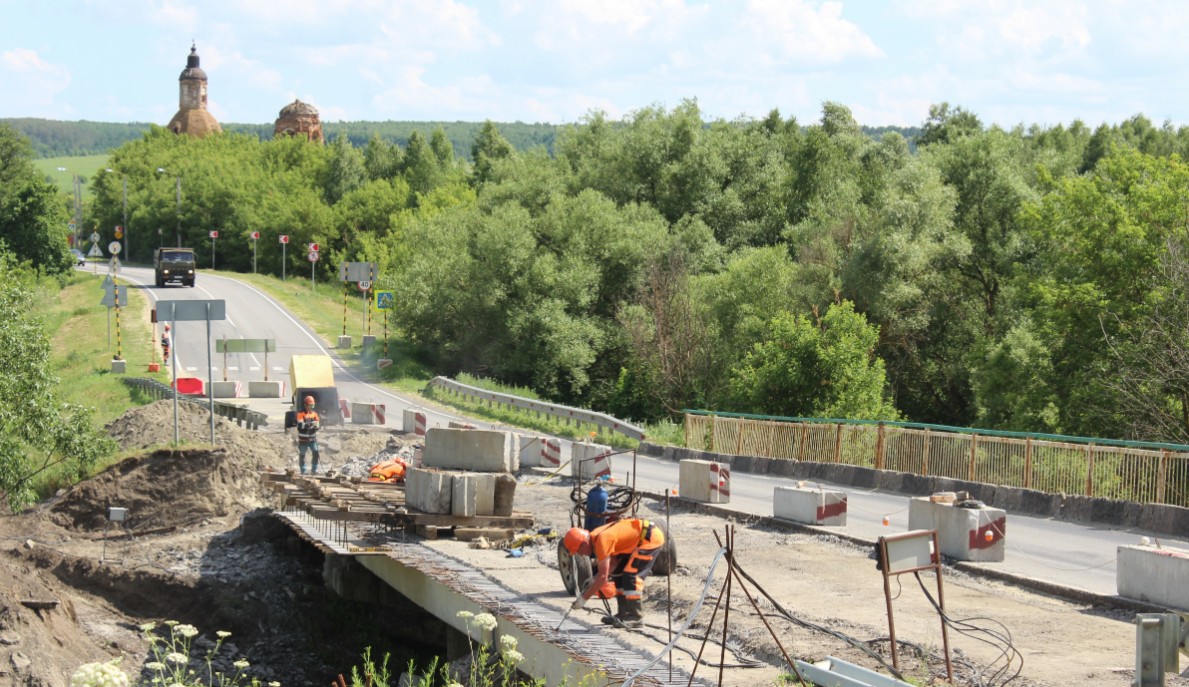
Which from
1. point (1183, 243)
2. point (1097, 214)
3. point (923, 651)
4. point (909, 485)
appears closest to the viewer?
point (923, 651)

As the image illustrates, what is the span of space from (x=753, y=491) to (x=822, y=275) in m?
28.6

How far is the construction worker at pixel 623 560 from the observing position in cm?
1255

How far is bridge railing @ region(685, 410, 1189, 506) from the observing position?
20.1 meters

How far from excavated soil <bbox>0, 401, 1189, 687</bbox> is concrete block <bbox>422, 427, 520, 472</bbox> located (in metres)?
1.21

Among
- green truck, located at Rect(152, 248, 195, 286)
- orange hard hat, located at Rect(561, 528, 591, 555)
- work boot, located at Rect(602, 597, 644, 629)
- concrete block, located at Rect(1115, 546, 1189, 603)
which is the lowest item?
work boot, located at Rect(602, 597, 644, 629)

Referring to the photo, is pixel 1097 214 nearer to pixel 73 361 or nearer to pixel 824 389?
pixel 824 389

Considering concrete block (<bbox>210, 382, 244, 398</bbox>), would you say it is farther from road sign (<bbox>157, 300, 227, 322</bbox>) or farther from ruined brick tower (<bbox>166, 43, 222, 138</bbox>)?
ruined brick tower (<bbox>166, 43, 222, 138</bbox>)

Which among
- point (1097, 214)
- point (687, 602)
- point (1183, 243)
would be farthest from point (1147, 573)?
point (1097, 214)

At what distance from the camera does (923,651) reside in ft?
36.6

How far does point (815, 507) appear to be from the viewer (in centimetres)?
1950

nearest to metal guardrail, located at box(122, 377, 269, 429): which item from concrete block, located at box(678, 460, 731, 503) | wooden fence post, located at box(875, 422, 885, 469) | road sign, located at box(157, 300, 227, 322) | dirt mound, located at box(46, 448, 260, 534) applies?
dirt mound, located at box(46, 448, 260, 534)

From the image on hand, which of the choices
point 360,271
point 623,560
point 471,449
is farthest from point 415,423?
point 623,560

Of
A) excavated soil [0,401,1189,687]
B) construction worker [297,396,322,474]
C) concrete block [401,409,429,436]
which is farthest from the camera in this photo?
concrete block [401,409,429,436]

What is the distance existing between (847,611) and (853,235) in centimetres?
4402
